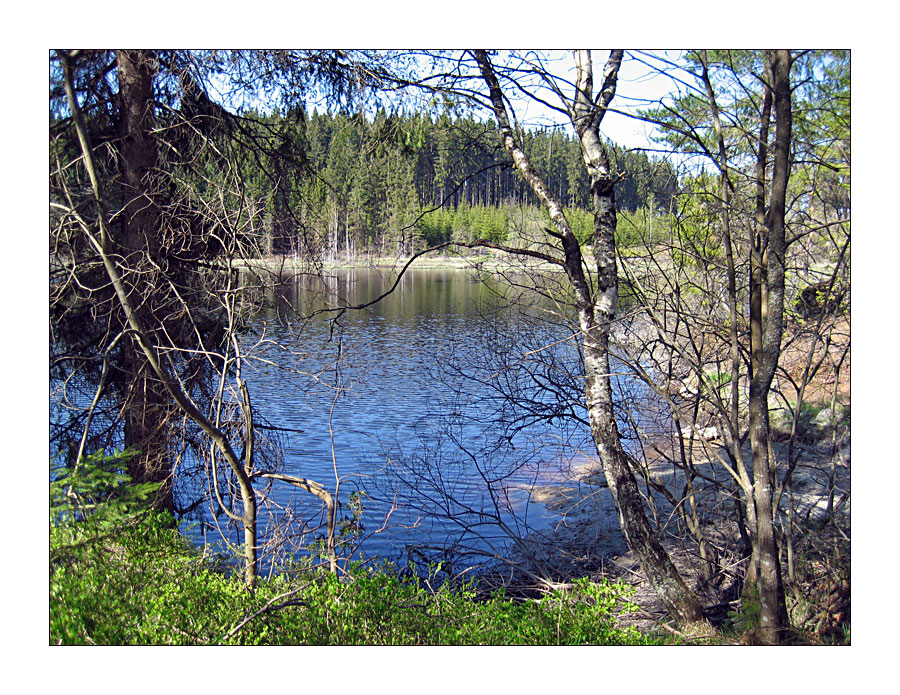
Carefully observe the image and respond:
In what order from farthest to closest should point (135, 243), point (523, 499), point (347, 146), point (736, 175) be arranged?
1. point (523, 499)
2. point (347, 146)
3. point (135, 243)
4. point (736, 175)

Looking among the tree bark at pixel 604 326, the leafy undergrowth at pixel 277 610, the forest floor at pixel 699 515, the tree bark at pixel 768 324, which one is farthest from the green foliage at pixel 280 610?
the forest floor at pixel 699 515

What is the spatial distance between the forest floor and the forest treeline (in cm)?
191

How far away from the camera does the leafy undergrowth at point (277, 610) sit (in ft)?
13.0

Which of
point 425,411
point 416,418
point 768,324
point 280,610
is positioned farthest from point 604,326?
point 425,411

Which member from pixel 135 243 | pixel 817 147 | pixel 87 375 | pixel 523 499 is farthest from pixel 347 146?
pixel 523 499

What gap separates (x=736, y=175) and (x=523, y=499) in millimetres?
4821

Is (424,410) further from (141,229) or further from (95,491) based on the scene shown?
(95,491)

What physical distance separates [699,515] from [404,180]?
4472 millimetres

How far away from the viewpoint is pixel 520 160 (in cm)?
497

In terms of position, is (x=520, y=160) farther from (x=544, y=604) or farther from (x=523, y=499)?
(x=523, y=499)

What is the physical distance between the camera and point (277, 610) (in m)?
4.06

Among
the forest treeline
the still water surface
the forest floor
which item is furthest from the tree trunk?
the forest floor

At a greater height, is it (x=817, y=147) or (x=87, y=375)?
(x=817, y=147)

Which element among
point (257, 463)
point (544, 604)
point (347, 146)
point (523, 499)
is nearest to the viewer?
point (544, 604)
